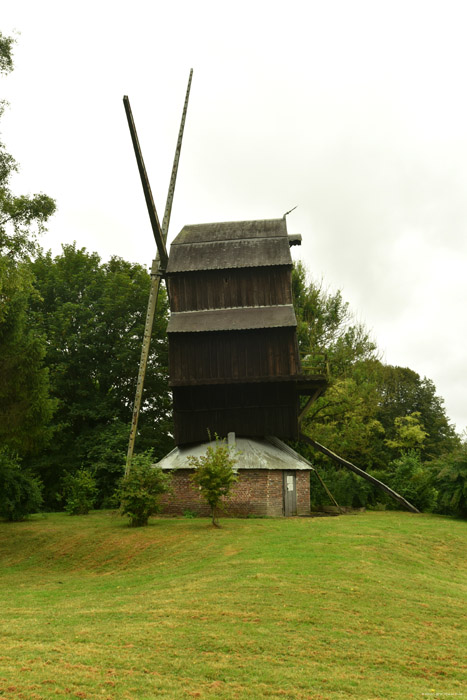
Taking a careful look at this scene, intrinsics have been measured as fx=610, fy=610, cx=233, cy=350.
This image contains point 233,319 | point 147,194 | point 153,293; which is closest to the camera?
point 147,194

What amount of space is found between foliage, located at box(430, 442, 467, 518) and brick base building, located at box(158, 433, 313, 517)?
6.20 m

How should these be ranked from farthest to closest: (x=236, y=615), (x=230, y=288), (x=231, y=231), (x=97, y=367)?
(x=97, y=367) → (x=231, y=231) → (x=230, y=288) → (x=236, y=615)

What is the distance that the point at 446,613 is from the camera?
1204 centimetres

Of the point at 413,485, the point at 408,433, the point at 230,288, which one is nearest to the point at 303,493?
the point at 413,485

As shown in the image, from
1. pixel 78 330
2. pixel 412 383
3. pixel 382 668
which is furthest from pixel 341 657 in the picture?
pixel 412 383

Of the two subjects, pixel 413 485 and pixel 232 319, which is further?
pixel 413 485

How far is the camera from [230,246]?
31.5 meters

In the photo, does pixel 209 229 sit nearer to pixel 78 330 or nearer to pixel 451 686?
pixel 78 330

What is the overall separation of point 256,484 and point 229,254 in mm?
11553

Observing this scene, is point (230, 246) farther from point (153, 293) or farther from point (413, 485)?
point (413, 485)

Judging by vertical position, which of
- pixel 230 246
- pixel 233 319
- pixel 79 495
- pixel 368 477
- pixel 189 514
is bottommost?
pixel 189 514

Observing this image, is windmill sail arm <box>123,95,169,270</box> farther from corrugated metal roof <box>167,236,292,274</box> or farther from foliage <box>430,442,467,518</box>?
foliage <box>430,442,467,518</box>

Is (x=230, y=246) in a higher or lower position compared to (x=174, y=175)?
lower

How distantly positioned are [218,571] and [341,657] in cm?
617
